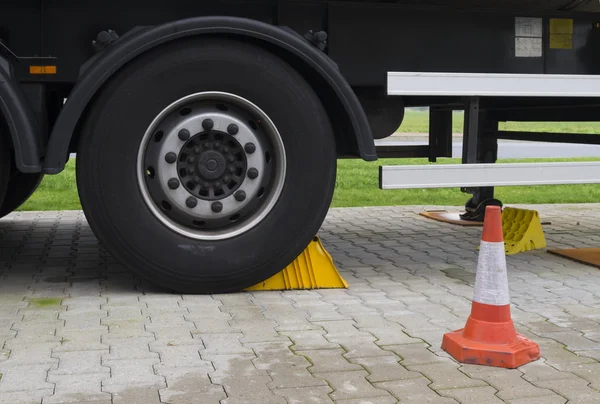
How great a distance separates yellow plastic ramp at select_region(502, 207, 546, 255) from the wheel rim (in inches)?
91.0

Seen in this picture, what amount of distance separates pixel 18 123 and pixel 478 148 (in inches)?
147

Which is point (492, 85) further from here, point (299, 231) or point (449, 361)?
point (449, 361)

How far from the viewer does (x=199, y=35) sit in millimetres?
4914

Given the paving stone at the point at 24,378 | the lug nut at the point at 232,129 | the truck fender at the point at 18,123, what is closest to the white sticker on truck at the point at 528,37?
the lug nut at the point at 232,129

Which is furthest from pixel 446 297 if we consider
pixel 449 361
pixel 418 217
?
pixel 418 217

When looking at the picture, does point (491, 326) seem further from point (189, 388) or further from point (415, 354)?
point (189, 388)

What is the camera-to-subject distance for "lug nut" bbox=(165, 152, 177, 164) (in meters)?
4.84

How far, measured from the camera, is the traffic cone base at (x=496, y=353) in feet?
12.1

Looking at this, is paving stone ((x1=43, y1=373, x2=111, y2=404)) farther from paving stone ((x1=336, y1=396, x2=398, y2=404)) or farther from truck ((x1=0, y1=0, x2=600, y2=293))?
truck ((x1=0, y1=0, x2=600, y2=293))

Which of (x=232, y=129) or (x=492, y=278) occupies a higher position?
(x=232, y=129)

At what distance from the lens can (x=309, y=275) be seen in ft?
17.2

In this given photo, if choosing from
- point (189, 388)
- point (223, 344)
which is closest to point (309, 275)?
point (223, 344)

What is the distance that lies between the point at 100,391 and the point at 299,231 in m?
1.91

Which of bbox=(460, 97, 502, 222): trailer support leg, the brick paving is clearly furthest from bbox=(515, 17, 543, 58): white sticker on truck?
the brick paving
